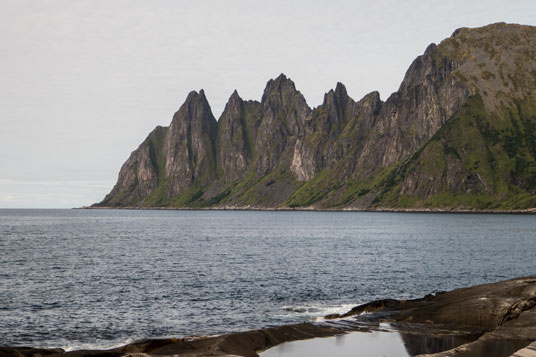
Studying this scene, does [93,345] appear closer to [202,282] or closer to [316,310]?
[316,310]

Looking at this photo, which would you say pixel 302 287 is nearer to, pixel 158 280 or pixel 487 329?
pixel 158 280

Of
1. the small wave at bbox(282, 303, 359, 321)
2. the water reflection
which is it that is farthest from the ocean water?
the water reflection

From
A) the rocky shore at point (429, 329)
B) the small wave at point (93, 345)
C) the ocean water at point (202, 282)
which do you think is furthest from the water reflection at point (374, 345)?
the small wave at point (93, 345)

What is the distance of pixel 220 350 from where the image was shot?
3156cm

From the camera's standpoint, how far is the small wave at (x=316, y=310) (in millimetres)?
49406

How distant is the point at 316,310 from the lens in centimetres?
5181

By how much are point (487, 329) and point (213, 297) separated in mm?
30392

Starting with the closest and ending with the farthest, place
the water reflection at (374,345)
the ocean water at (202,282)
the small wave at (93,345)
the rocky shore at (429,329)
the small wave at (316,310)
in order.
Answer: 1. the rocky shore at (429,329)
2. the water reflection at (374,345)
3. the small wave at (93,345)
4. the ocean water at (202,282)
5. the small wave at (316,310)

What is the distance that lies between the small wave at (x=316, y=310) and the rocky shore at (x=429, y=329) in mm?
2280

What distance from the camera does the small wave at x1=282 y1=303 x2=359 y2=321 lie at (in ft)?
162

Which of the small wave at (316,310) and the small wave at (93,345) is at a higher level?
the small wave at (93,345)

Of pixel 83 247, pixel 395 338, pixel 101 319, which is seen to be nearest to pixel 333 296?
pixel 395 338

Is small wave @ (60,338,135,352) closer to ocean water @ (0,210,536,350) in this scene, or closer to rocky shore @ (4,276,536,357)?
ocean water @ (0,210,536,350)

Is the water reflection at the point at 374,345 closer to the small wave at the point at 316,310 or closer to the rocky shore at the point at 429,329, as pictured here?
the rocky shore at the point at 429,329
